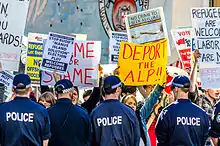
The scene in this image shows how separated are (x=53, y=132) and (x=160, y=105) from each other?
11.2 feet

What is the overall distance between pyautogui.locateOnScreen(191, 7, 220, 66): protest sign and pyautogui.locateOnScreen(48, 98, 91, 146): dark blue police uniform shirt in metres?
3.62

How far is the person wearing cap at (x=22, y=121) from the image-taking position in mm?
8680

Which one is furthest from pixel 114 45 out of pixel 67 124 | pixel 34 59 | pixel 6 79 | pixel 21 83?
pixel 21 83

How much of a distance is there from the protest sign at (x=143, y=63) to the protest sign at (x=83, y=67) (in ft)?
1.38

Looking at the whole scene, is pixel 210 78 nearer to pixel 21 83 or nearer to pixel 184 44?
pixel 184 44

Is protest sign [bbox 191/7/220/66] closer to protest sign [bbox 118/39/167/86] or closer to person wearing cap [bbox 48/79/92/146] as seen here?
protest sign [bbox 118/39/167/86]

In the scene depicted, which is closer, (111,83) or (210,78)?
(111,83)

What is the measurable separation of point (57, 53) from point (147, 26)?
2017 millimetres

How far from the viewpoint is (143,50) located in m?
11.9

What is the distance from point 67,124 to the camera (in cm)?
911

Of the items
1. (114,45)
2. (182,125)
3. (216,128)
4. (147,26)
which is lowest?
(216,128)

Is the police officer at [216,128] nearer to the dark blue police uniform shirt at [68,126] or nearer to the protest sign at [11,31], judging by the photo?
the dark blue police uniform shirt at [68,126]

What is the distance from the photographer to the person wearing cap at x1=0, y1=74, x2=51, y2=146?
342 inches

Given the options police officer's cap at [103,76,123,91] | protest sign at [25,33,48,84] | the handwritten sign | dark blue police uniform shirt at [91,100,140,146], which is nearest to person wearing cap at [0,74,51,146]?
dark blue police uniform shirt at [91,100,140,146]
